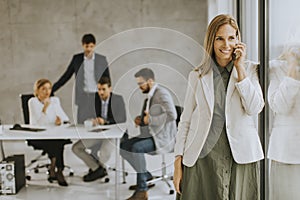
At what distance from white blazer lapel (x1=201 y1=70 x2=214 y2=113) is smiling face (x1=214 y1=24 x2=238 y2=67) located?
12cm

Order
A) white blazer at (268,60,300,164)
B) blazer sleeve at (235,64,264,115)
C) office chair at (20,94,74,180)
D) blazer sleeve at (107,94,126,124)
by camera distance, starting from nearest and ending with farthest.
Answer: blazer sleeve at (235,64,264,115)
white blazer at (268,60,300,164)
blazer sleeve at (107,94,126,124)
office chair at (20,94,74,180)

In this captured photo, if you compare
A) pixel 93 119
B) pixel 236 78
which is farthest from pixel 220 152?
pixel 93 119

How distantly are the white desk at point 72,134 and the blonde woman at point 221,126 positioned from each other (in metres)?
1.31

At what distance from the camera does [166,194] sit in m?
4.62

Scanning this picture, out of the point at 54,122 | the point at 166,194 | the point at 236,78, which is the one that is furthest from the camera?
the point at 54,122

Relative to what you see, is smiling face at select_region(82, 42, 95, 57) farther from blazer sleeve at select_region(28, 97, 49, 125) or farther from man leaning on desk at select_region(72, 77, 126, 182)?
man leaning on desk at select_region(72, 77, 126, 182)

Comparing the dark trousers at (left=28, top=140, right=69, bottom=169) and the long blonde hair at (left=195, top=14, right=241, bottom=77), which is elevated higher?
the long blonde hair at (left=195, top=14, right=241, bottom=77)

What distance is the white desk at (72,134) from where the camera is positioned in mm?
4156

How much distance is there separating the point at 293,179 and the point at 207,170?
18.9 inches

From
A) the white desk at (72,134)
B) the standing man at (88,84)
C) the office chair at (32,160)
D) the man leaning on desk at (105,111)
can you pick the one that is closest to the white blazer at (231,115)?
the man leaning on desk at (105,111)

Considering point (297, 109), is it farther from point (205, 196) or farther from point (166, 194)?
point (166, 194)

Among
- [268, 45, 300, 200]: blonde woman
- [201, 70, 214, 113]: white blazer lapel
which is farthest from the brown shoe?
[201, 70, 214, 113]: white blazer lapel

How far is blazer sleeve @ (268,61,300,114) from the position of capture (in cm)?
277

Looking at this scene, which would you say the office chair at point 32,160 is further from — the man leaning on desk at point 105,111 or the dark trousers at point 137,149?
the dark trousers at point 137,149
